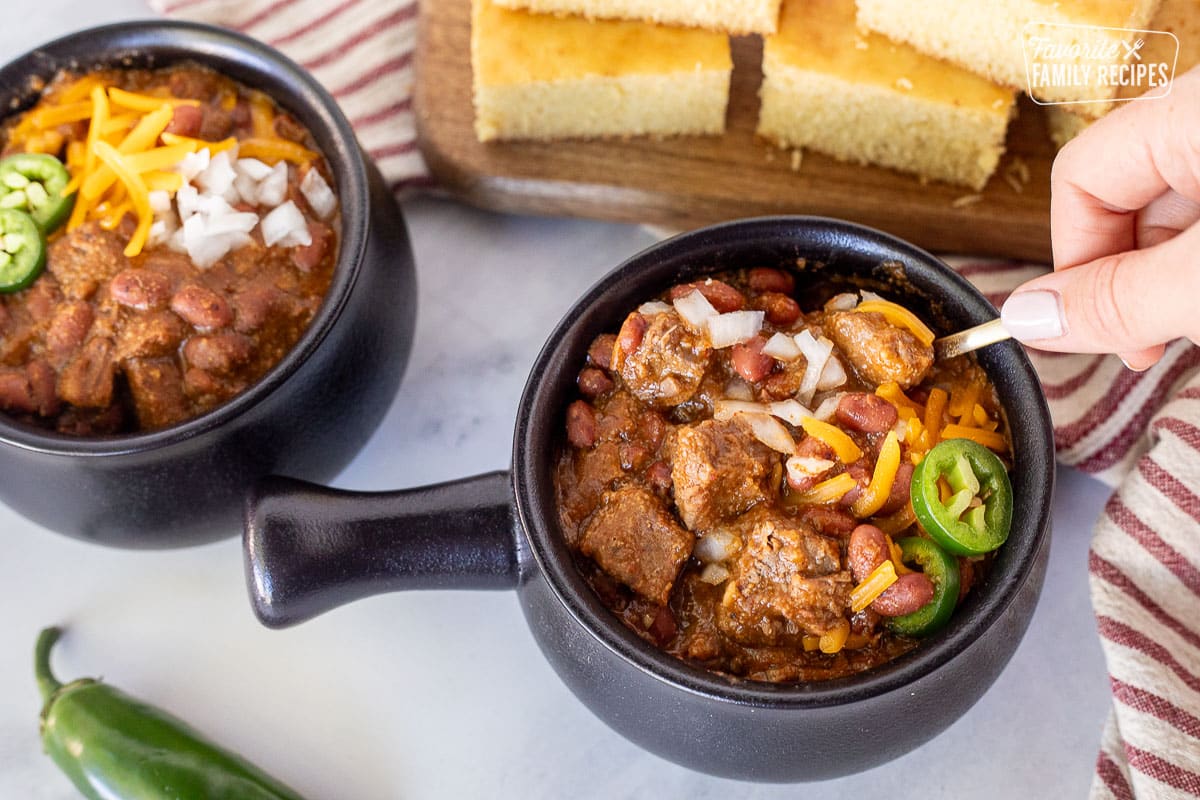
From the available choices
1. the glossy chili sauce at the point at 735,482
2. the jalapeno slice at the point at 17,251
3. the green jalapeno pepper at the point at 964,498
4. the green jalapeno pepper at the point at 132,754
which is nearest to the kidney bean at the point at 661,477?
the glossy chili sauce at the point at 735,482

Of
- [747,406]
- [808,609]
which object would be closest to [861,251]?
[747,406]

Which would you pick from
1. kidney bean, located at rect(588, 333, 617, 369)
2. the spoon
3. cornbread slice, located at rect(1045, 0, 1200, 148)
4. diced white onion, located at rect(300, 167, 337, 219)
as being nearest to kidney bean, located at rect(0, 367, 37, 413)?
diced white onion, located at rect(300, 167, 337, 219)

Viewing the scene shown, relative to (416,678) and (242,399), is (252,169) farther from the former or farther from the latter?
(416,678)

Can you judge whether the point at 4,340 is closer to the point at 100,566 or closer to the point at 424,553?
the point at 100,566

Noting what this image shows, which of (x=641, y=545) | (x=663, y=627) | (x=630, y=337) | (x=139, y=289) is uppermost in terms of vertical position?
(x=630, y=337)

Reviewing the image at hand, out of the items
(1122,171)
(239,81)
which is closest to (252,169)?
(239,81)

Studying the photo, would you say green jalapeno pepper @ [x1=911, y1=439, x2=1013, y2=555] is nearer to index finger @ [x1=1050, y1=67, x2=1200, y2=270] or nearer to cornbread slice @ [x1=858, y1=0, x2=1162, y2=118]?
index finger @ [x1=1050, y1=67, x2=1200, y2=270]

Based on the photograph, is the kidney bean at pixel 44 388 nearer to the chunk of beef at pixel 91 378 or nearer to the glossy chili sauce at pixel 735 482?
the chunk of beef at pixel 91 378
